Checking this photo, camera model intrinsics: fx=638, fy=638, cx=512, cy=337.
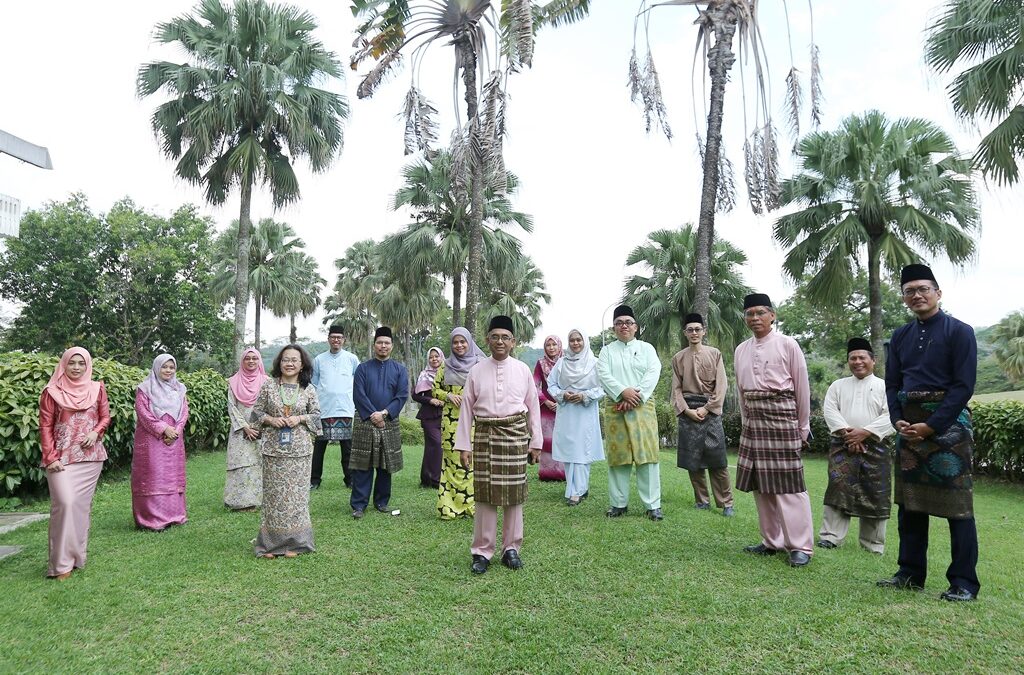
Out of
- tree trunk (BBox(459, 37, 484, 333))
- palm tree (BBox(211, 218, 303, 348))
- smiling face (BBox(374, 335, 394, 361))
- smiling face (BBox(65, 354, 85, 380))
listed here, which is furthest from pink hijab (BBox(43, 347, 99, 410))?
palm tree (BBox(211, 218, 303, 348))

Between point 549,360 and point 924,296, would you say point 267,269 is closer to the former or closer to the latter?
point 549,360

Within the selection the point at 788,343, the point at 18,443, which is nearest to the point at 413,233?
the point at 18,443

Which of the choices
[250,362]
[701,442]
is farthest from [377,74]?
[701,442]

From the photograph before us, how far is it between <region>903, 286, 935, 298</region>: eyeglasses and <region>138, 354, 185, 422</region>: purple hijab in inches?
236

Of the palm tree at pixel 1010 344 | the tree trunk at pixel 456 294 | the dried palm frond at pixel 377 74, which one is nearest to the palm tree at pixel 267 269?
the tree trunk at pixel 456 294

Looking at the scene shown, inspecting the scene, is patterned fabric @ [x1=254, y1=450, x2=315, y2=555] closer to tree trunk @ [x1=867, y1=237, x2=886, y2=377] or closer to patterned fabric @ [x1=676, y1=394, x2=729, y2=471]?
patterned fabric @ [x1=676, y1=394, x2=729, y2=471]

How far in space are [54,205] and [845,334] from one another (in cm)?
3252

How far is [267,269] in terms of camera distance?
2819 cm

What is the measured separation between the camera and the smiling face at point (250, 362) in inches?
272

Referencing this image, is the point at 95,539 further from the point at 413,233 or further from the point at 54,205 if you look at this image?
the point at 54,205

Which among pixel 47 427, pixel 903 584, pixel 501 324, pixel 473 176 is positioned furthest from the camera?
pixel 473 176

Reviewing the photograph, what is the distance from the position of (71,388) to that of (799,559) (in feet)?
17.9

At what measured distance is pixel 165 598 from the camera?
13.1 ft

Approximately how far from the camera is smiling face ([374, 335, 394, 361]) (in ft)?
21.2
